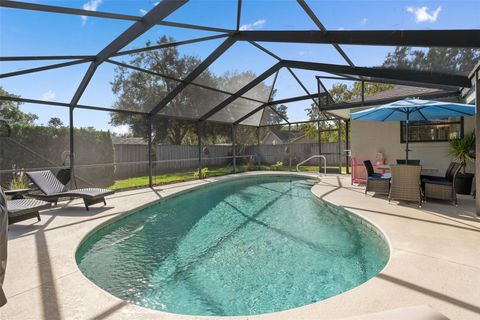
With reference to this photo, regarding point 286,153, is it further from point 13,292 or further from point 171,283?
point 13,292

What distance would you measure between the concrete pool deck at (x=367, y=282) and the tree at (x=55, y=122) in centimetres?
555

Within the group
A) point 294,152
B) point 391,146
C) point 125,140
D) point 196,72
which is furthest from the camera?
point 294,152

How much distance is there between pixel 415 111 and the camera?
664cm

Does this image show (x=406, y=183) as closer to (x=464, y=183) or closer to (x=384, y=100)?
(x=464, y=183)

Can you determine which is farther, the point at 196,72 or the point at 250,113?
the point at 250,113

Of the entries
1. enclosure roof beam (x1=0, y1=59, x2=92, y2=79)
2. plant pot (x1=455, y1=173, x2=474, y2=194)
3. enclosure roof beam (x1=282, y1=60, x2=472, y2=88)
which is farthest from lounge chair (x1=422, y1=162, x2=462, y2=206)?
enclosure roof beam (x1=0, y1=59, x2=92, y2=79)

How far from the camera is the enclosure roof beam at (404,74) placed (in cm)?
592

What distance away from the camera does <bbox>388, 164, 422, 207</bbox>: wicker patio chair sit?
568 centimetres

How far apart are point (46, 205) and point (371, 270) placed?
5.57 m

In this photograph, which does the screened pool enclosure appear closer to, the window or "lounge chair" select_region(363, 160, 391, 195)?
the window

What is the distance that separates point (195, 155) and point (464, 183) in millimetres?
12591

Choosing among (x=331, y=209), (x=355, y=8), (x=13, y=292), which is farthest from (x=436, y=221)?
(x=13, y=292)

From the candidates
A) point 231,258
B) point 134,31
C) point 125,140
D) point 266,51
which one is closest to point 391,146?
point 266,51

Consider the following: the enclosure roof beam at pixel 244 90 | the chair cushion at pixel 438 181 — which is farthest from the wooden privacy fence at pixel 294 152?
the chair cushion at pixel 438 181
